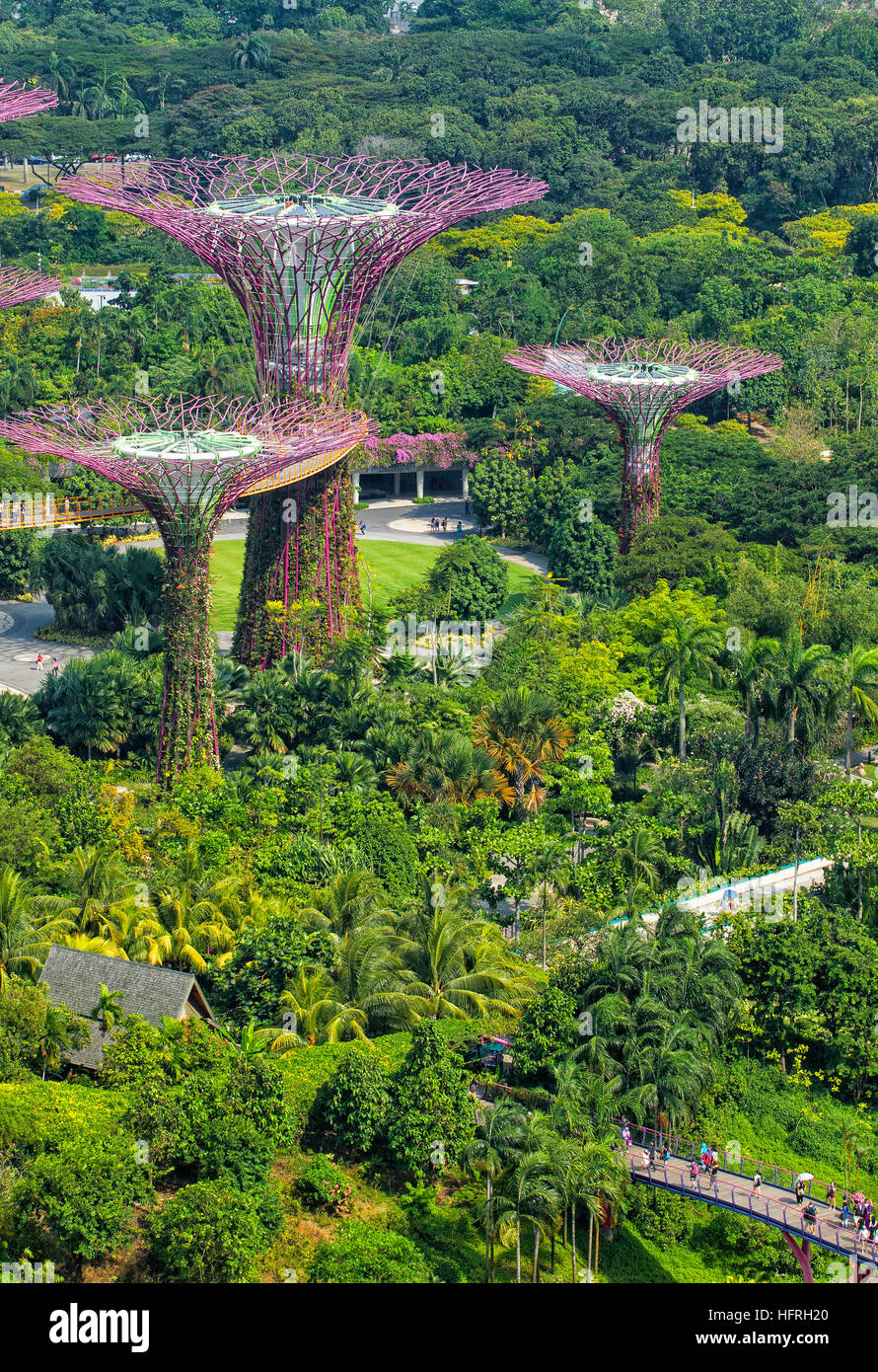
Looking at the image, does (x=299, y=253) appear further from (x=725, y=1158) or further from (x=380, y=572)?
(x=725, y=1158)

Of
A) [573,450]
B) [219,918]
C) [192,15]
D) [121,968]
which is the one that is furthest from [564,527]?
[192,15]

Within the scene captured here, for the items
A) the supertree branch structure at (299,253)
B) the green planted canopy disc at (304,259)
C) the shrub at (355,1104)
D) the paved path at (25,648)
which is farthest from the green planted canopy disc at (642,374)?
the shrub at (355,1104)

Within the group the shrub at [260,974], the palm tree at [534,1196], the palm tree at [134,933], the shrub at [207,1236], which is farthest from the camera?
the palm tree at [134,933]

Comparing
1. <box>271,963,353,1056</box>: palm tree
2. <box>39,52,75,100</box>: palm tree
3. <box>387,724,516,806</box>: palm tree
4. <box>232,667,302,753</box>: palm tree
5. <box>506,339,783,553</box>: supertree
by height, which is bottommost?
<box>271,963,353,1056</box>: palm tree

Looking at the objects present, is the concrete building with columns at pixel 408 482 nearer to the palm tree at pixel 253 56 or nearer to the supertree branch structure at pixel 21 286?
the supertree branch structure at pixel 21 286

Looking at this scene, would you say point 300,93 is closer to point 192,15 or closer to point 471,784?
point 192,15

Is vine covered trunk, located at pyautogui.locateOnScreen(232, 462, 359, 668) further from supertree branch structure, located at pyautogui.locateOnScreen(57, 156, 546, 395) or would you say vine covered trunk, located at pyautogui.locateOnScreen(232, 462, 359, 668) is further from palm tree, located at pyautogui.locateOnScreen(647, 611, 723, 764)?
palm tree, located at pyautogui.locateOnScreen(647, 611, 723, 764)

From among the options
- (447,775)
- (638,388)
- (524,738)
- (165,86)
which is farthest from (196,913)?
(165,86)

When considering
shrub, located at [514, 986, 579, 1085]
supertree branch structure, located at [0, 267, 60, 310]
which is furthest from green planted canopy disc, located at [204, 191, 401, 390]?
shrub, located at [514, 986, 579, 1085]
